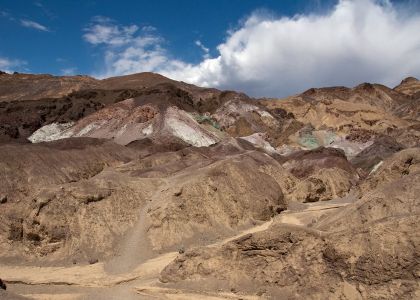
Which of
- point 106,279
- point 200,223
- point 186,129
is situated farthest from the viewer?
point 186,129

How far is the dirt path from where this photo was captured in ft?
60.2

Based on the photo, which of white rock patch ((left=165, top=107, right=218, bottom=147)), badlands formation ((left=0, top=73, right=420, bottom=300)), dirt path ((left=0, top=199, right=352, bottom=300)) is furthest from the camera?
white rock patch ((left=165, top=107, right=218, bottom=147))

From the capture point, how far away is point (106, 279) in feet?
69.5

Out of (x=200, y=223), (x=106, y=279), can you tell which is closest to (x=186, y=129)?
(x=200, y=223)

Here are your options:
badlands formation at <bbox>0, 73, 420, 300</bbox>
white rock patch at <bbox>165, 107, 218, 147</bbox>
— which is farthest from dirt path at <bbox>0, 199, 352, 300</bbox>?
white rock patch at <bbox>165, 107, 218, 147</bbox>

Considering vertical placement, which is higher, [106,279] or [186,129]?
[186,129]

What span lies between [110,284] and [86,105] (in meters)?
Result: 67.4

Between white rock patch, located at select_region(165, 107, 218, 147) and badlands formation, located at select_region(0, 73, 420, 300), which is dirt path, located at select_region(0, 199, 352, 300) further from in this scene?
white rock patch, located at select_region(165, 107, 218, 147)

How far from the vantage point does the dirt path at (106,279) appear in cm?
1834

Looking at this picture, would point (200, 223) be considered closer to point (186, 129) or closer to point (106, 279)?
point (106, 279)

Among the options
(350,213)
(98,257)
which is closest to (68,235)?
(98,257)

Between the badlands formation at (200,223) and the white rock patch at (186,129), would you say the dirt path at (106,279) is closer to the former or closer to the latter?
the badlands formation at (200,223)

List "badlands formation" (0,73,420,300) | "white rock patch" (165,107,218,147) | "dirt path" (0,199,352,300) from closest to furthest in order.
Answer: "badlands formation" (0,73,420,300), "dirt path" (0,199,352,300), "white rock patch" (165,107,218,147)

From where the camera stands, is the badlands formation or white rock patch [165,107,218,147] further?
white rock patch [165,107,218,147]
